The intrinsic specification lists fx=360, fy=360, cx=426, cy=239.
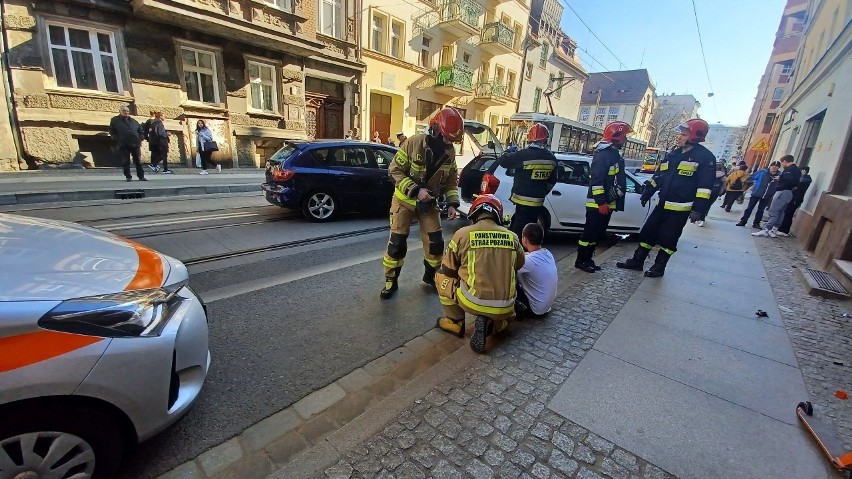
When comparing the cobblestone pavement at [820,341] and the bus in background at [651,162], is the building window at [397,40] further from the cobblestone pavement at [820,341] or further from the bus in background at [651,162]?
the cobblestone pavement at [820,341]

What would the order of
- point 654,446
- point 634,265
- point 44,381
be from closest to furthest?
point 44,381 → point 654,446 → point 634,265

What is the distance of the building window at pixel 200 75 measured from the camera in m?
11.7

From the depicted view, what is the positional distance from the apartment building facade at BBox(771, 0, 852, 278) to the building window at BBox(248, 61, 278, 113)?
15.7m

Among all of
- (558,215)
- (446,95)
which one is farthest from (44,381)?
(446,95)

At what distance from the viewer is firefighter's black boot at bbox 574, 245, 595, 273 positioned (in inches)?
204

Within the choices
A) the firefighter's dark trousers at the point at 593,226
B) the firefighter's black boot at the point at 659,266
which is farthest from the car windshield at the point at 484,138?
the firefighter's black boot at the point at 659,266

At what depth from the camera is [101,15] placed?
987 cm

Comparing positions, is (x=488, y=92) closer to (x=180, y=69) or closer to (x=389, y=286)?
(x=180, y=69)

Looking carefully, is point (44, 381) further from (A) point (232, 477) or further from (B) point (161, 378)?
(A) point (232, 477)

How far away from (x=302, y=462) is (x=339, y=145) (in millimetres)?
6081

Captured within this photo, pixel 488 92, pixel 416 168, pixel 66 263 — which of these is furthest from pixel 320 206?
pixel 488 92

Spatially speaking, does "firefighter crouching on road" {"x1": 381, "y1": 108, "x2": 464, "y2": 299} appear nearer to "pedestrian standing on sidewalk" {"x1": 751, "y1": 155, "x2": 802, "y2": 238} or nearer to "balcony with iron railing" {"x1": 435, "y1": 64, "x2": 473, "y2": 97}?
"pedestrian standing on sidewalk" {"x1": 751, "y1": 155, "x2": 802, "y2": 238}

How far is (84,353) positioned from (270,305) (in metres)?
2.18

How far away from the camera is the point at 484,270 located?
9.79 ft
